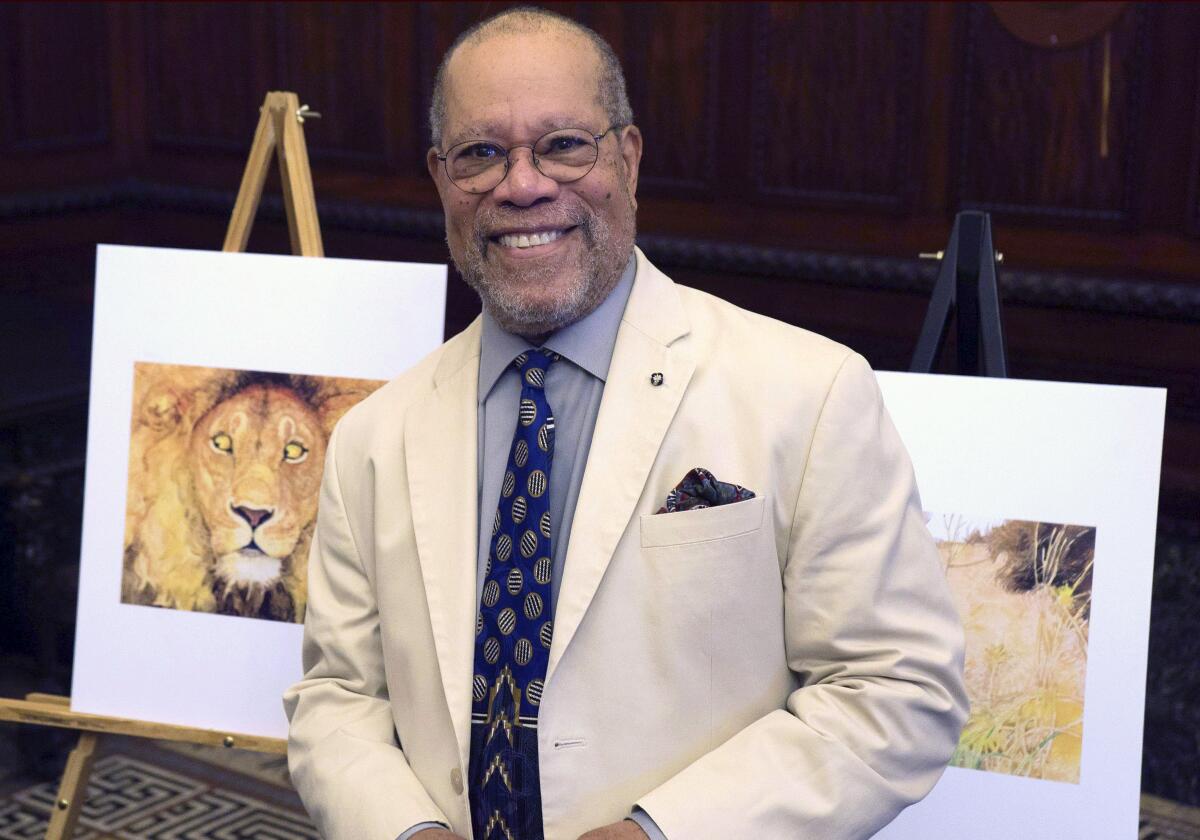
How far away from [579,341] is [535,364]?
63 millimetres

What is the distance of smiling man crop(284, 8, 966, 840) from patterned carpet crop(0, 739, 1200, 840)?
5.45 ft

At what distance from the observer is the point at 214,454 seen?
9.12 ft

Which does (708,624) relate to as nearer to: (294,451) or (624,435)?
(624,435)

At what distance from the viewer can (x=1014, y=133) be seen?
374 cm

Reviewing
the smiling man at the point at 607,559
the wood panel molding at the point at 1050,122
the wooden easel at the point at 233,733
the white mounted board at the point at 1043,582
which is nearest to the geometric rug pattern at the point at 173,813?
the wooden easel at the point at 233,733

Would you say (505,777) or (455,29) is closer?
(505,777)

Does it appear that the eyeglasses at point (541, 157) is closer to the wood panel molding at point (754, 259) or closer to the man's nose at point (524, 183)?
the man's nose at point (524, 183)

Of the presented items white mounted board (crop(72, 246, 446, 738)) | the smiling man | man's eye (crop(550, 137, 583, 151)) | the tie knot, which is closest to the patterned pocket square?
the smiling man

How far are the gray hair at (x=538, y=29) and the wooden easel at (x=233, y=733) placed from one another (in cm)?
89

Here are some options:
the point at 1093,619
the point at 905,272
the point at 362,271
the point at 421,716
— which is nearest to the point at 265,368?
the point at 362,271

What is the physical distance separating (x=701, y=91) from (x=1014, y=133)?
2.98 feet

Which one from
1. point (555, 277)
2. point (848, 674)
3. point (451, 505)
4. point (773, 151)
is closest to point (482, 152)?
point (555, 277)

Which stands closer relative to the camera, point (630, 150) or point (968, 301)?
point (630, 150)

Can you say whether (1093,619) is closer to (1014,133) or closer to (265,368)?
(265,368)
